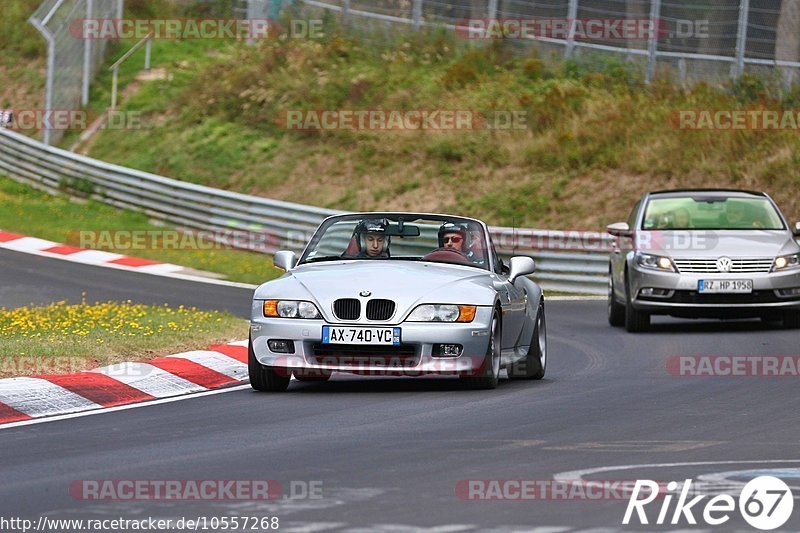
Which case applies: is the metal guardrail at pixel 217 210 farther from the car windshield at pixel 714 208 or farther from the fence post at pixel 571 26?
the fence post at pixel 571 26

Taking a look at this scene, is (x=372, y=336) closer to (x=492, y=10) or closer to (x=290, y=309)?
(x=290, y=309)

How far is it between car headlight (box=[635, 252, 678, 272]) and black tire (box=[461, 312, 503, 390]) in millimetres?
6113

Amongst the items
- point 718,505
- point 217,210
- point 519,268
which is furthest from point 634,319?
point 217,210

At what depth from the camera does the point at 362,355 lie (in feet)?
37.3

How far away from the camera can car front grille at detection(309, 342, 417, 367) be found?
1134cm

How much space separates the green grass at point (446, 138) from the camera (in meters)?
30.1

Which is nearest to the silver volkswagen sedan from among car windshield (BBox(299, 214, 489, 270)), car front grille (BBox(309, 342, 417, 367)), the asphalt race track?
the asphalt race track

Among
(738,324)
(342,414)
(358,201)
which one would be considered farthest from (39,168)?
(342,414)

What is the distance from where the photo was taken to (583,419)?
10.0 meters

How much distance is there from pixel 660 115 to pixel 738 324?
13737 mm

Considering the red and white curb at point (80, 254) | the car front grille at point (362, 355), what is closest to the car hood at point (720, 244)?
the car front grille at point (362, 355)

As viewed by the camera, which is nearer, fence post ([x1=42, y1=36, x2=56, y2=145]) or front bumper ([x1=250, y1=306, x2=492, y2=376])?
front bumper ([x1=250, y1=306, x2=492, y2=376])

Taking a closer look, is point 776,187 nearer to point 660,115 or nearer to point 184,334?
point 660,115

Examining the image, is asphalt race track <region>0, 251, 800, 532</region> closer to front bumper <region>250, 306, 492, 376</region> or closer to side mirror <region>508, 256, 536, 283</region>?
front bumper <region>250, 306, 492, 376</region>
